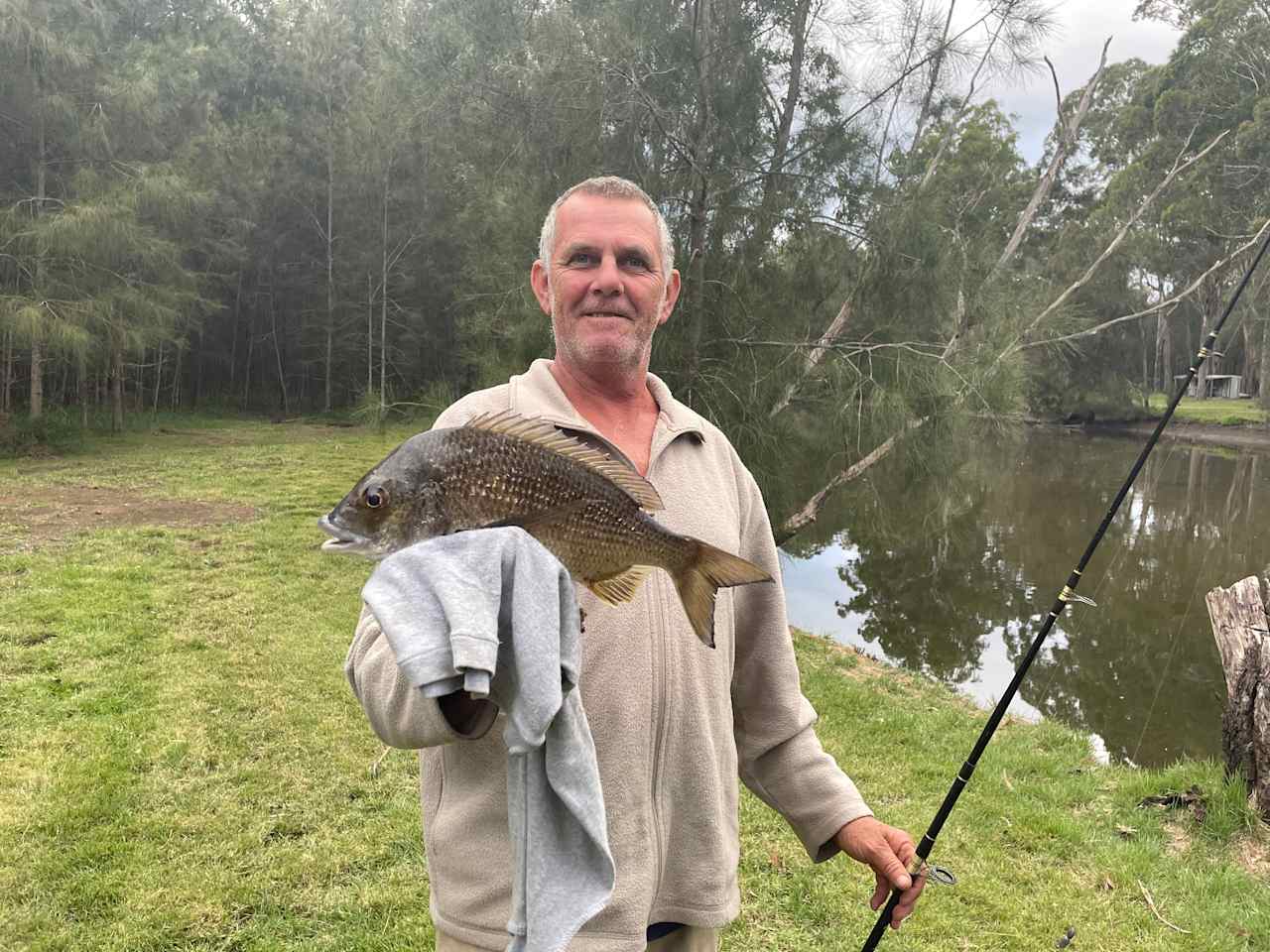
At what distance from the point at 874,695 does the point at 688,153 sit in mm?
5013

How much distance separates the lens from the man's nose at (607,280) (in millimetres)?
1636

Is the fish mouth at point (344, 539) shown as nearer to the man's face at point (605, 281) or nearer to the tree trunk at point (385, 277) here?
the man's face at point (605, 281)

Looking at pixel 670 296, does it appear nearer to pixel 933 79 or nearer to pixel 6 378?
pixel 933 79

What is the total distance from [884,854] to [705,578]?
806 mm

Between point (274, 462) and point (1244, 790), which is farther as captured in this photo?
point (274, 462)

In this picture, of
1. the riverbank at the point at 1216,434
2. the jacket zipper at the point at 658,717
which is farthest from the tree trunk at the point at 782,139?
the riverbank at the point at 1216,434

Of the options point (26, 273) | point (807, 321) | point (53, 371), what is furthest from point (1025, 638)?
point (53, 371)

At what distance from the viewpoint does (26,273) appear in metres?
15.8

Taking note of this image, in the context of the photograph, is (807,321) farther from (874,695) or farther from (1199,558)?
(1199,558)

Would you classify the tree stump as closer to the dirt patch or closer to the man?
the man

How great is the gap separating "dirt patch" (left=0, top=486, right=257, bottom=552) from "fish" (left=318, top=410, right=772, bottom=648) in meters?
9.58

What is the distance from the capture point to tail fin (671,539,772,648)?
1370 mm

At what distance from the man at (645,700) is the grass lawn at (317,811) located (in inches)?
83.9

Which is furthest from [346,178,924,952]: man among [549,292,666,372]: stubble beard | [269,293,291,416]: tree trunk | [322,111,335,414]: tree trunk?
[269,293,291,416]: tree trunk
